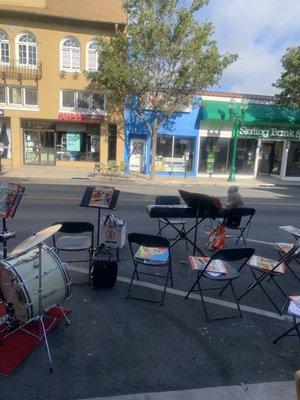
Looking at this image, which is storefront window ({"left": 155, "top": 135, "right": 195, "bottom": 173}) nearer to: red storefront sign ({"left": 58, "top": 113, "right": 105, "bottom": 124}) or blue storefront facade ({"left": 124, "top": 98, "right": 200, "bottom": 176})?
blue storefront facade ({"left": 124, "top": 98, "right": 200, "bottom": 176})

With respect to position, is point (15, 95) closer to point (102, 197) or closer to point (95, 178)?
point (95, 178)

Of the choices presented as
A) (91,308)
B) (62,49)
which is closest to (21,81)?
(62,49)

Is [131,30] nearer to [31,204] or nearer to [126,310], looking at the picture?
[31,204]

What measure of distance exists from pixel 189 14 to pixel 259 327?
17.8 meters

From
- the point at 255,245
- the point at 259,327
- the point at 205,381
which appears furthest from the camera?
the point at 255,245

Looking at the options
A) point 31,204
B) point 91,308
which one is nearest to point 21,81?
point 31,204

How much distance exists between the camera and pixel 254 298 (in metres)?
5.53

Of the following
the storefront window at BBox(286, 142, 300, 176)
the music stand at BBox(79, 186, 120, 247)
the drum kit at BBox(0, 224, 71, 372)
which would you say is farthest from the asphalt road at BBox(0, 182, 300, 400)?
the storefront window at BBox(286, 142, 300, 176)

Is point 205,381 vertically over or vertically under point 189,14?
under

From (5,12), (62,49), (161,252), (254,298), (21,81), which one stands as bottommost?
(254,298)

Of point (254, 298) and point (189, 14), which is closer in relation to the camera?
point (254, 298)

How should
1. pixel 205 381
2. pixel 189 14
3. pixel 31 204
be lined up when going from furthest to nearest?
1. pixel 189 14
2. pixel 31 204
3. pixel 205 381

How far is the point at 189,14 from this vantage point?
60.4 ft

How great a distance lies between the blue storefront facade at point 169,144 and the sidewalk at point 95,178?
1209mm
